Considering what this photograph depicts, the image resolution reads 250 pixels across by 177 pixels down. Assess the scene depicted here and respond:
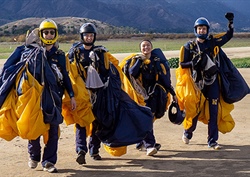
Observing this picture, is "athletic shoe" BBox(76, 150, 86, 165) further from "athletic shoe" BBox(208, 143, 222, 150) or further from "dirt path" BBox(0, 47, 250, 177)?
"athletic shoe" BBox(208, 143, 222, 150)

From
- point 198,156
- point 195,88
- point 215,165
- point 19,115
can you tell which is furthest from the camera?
point 195,88

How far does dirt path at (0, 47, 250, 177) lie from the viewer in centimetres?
730

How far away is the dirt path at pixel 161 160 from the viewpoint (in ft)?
24.0

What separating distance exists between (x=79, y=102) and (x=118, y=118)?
0.61m

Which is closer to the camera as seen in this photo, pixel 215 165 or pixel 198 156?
pixel 215 165

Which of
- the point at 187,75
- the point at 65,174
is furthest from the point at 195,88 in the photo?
the point at 65,174

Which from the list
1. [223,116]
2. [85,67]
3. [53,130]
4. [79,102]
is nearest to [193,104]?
[223,116]

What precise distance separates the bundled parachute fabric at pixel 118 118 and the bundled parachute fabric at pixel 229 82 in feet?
5.09

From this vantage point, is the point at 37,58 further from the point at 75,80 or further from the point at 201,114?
the point at 201,114

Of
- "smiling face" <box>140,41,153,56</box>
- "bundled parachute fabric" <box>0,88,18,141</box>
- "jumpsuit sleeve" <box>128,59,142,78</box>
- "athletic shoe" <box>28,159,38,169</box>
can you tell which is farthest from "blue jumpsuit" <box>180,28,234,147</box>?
"bundled parachute fabric" <box>0,88,18,141</box>

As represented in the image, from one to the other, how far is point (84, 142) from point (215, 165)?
1857mm

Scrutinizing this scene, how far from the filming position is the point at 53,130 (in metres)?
7.24

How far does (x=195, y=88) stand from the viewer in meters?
8.80

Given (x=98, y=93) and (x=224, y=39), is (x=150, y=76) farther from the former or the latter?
(x=224, y=39)
